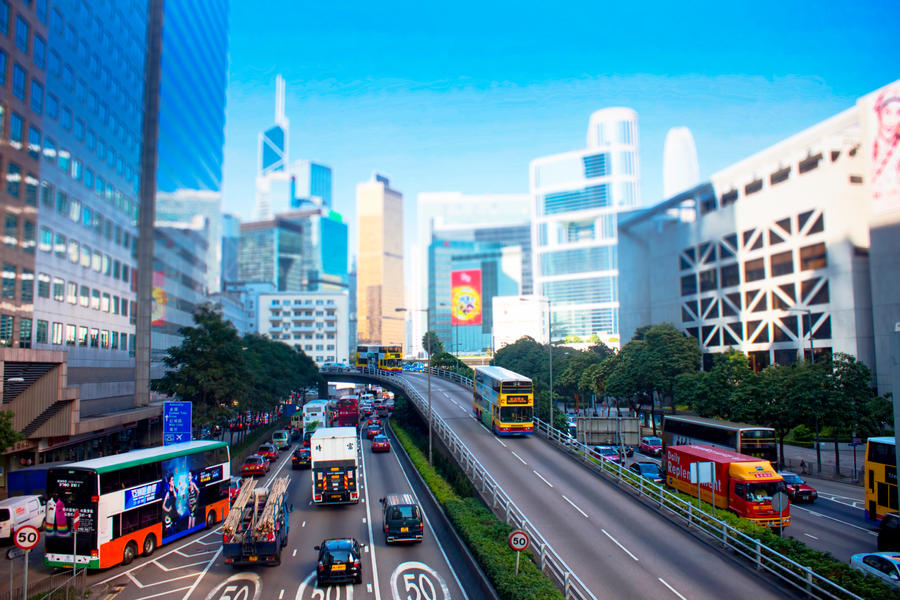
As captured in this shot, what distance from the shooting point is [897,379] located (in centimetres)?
1709

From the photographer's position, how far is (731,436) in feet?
118

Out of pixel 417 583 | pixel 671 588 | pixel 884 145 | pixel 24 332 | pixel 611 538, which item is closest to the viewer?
pixel 671 588

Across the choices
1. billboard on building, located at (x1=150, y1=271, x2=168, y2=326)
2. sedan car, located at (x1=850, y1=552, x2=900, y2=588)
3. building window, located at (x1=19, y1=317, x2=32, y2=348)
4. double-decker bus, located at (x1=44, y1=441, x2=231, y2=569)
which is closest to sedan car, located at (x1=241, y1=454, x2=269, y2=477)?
double-decker bus, located at (x1=44, y1=441, x2=231, y2=569)

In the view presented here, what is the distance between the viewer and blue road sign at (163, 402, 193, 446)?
3312 cm

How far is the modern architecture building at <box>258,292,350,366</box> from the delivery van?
146048 mm

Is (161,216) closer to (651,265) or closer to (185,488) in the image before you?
(185,488)

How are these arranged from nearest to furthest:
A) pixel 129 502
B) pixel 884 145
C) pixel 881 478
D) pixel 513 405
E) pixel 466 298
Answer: pixel 129 502 < pixel 881 478 < pixel 513 405 < pixel 884 145 < pixel 466 298

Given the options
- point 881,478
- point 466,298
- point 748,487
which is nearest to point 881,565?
point 748,487

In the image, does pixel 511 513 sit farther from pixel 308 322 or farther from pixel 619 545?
pixel 308 322

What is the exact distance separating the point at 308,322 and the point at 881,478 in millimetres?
159893

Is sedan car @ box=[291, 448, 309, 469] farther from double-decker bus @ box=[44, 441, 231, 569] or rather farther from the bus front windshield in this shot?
double-decker bus @ box=[44, 441, 231, 569]

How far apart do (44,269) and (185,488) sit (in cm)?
2646

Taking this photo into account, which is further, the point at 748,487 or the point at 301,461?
the point at 301,461

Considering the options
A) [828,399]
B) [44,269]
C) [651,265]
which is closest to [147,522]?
[44,269]
